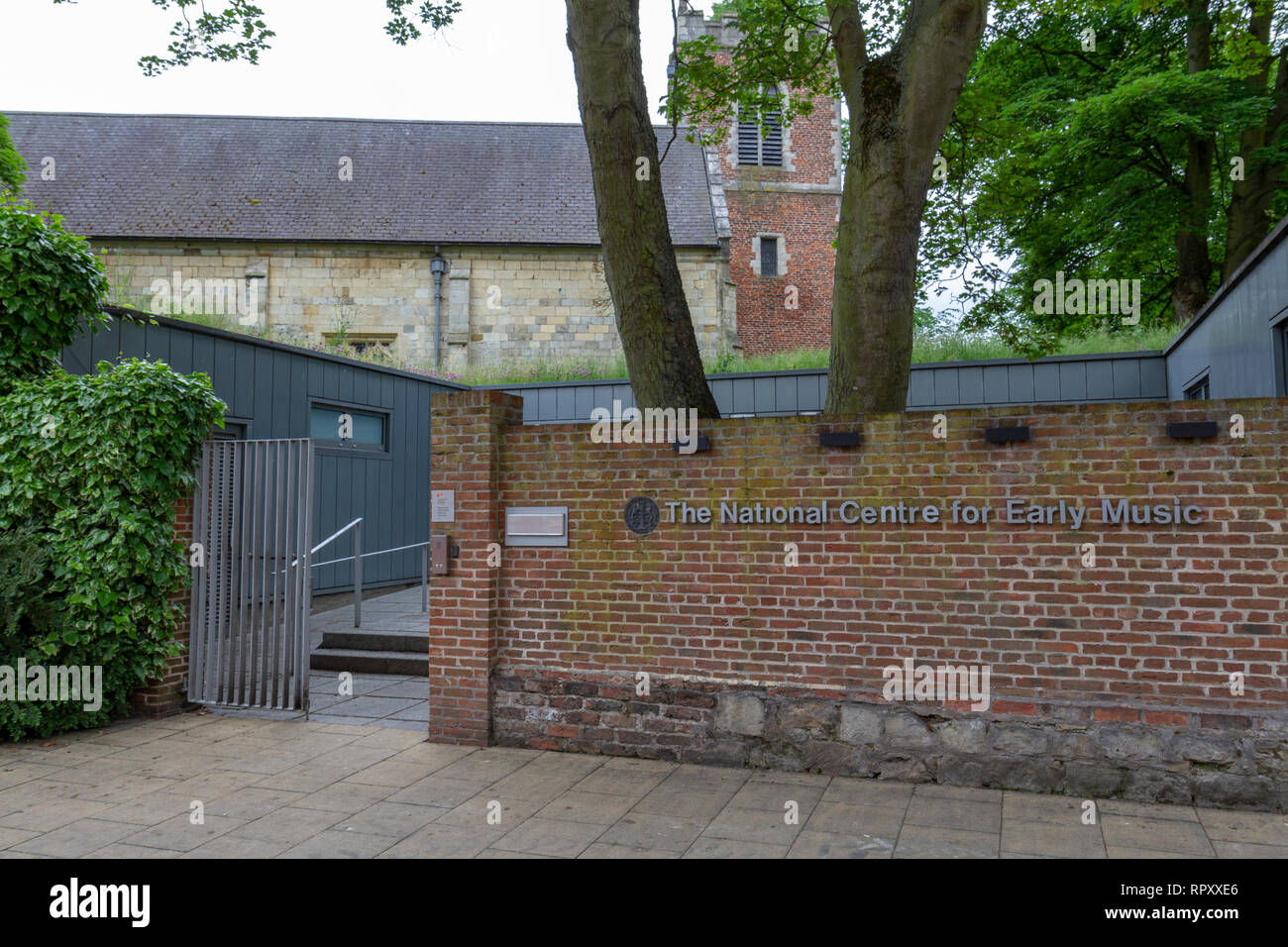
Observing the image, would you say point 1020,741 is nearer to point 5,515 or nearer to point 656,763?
point 656,763

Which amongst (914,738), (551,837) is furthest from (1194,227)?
(551,837)

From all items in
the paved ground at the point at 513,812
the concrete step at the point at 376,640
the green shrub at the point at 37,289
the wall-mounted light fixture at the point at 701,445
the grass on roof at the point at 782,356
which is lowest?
the paved ground at the point at 513,812

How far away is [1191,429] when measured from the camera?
16.6ft

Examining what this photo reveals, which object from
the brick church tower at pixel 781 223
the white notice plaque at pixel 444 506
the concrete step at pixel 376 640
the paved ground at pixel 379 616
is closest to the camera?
the white notice plaque at pixel 444 506

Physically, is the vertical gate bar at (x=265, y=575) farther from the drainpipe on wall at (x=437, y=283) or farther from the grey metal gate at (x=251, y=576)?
the drainpipe on wall at (x=437, y=283)

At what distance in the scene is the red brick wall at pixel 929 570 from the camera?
5.02m

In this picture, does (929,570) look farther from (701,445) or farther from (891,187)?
(891,187)

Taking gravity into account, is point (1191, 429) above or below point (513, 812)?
above

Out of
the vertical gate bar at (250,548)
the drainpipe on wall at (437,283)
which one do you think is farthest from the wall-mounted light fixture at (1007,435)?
the drainpipe on wall at (437,283)

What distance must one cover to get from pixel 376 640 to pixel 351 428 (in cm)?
503

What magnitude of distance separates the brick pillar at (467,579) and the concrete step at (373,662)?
2402mm

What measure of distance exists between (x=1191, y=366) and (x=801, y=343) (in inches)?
899

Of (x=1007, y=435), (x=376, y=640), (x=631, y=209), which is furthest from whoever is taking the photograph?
(x=376, y=640)
